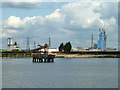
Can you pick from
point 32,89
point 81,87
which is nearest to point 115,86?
point 81,87

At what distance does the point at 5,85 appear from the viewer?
52.8 m

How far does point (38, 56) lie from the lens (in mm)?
129625

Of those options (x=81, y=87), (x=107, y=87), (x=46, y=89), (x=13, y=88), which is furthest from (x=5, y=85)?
(x=107, y=87)

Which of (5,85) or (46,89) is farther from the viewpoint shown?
(5,85)

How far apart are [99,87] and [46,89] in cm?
934

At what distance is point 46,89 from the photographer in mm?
47125

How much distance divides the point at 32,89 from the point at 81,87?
8.47m

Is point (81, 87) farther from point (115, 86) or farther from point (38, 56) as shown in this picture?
point (38, 56)

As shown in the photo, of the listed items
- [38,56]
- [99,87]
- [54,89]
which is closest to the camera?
[54,89]

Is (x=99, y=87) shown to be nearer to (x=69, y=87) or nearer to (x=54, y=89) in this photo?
(x=69, y=87)

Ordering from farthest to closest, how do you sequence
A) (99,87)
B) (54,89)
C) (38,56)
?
(38,56) < (99,87) < (54,89)

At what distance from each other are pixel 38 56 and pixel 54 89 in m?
83.2

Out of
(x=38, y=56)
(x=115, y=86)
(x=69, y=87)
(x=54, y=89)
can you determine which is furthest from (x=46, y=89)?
(x=38, y=56)

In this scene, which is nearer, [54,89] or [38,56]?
[54,89]
